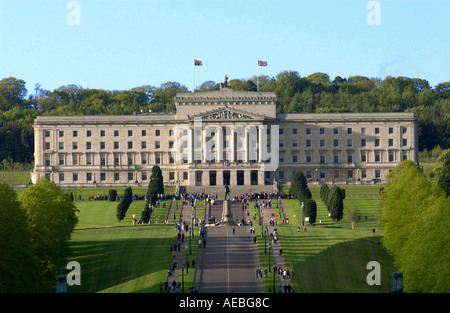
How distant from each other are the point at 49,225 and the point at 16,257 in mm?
20569

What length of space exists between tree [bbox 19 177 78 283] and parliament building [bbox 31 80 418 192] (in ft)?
204

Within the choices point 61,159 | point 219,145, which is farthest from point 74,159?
point 219,145

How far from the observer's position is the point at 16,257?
67188mm

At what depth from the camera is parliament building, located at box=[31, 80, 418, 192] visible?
15862 cm

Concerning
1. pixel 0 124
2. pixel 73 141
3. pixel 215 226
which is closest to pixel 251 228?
pixel 215 226

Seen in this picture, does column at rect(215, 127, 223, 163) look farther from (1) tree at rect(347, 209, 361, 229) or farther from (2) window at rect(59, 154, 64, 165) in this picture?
(1) tree at rect(347, 209, 361, 229)

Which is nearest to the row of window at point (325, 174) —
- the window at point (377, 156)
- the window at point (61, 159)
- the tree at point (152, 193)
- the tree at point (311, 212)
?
the window at point (377, 156)

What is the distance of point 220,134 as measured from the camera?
510 feet

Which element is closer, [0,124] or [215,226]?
[215,226]

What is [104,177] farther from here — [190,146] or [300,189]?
[300,189]

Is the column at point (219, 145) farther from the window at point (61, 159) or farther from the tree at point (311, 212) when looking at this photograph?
the tree at point (311, 212)

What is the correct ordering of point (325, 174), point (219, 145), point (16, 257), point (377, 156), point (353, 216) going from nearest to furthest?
point (16, 257) → point (353, 216) → point (219, 145) → point (325, 174) → point (377, 156)

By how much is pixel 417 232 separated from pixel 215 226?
30815 millimetres

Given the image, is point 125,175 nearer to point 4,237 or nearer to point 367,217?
point 367,217
